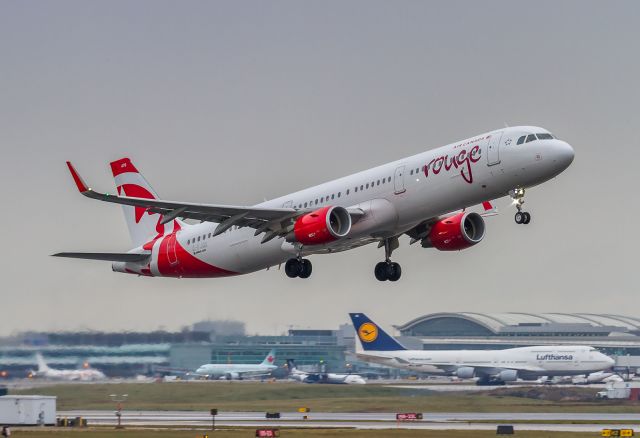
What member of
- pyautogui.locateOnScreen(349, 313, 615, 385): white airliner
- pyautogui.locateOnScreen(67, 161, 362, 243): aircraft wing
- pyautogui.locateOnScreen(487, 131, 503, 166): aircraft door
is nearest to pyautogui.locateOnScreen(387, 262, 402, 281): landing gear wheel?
pyautogui.locateOnScreen(67, 161, 362, 243): aircraft wing

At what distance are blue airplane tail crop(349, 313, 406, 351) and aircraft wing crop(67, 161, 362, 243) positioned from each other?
55.5 meters

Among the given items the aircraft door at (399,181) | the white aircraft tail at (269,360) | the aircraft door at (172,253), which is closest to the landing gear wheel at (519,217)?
the aircraft door at (399,181)

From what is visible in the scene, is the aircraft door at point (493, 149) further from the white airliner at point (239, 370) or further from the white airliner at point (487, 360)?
the white airliner at point (239, 370)

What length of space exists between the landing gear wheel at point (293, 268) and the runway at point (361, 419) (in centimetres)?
1676

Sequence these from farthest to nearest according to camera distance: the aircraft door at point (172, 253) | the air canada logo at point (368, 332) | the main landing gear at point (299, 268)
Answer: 1. the air canada logo at point (368, 332)
2. the aircraft door at point (172, 253)
3. the main landing gear at point (299, 268)

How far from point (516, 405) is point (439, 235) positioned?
121 feet

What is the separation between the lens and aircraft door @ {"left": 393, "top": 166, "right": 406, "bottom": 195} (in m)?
49.2

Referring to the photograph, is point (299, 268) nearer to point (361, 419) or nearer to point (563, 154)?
point (563, 154)

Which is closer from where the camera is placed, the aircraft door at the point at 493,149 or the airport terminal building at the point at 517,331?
the aircraft door at the point at 493,149

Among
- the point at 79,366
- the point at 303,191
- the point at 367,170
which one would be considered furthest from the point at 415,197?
the point at 79,366

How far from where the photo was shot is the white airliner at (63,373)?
3152 inches

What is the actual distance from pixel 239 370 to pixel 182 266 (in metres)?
61.5

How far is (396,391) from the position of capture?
9469 centimetres

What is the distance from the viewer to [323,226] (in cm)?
4972
